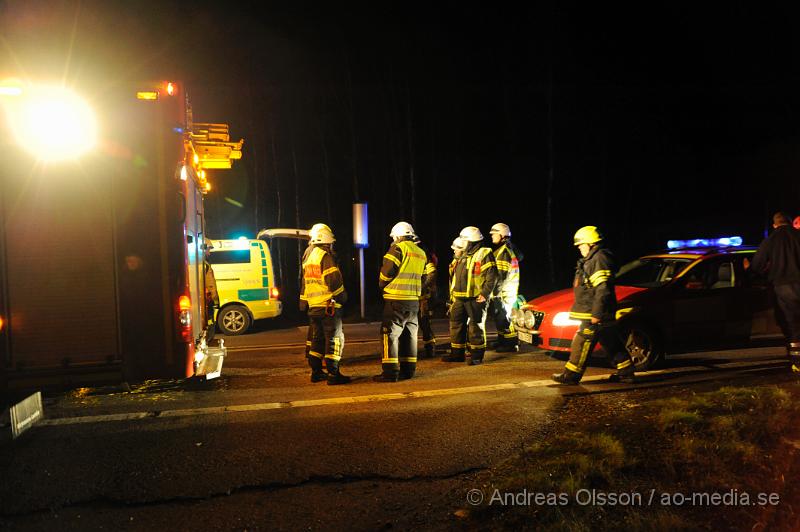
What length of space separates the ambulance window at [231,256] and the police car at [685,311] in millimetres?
6665

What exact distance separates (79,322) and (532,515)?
4122mm

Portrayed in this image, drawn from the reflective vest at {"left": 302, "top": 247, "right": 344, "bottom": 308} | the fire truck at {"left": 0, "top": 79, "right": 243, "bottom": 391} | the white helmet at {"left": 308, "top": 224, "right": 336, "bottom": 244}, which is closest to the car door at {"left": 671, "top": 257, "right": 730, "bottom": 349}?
the reflective vest at {"left": 302, "top": 247, "right": 344, "bottom": 308}

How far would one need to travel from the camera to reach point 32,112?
5.00 meters

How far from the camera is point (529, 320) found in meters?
7.77

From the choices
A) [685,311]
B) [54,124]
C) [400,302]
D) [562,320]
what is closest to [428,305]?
[400,302]

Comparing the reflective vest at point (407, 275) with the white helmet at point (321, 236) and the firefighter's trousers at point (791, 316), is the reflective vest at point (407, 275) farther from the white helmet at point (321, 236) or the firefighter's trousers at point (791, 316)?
the firefighter's trousers at point (791, 316)

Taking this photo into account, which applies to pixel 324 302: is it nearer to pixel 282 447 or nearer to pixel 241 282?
pixel 282 447

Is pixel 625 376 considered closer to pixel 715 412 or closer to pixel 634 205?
pixel 715 412

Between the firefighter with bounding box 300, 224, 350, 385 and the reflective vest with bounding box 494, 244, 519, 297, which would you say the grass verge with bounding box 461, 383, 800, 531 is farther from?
the reflective vest with bounding box 494, 244, 519, 297

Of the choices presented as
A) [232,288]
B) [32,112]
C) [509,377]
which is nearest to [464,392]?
[509,377]

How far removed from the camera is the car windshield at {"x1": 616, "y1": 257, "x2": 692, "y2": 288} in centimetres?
777

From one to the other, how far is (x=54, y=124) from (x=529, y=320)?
18.5 feet

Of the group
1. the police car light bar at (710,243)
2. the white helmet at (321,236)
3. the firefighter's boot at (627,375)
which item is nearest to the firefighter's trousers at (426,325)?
the white helmet at (321,236)

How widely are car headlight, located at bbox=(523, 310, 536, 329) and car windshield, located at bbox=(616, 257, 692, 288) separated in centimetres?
126
